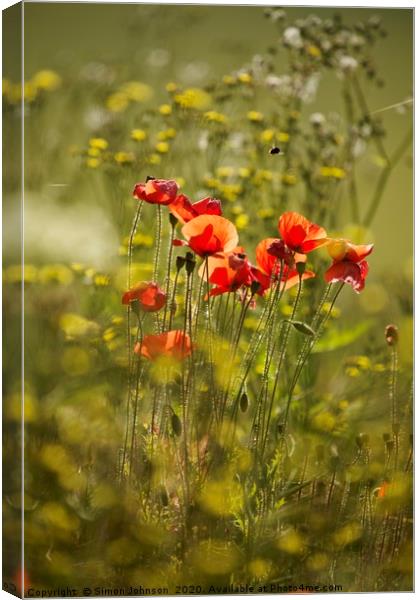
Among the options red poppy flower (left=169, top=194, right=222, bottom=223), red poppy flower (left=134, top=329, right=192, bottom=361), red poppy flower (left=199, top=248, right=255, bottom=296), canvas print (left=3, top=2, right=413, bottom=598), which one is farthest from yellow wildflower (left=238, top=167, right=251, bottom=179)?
red poppy flower (left=134, top=329, right=192, bottom=361)

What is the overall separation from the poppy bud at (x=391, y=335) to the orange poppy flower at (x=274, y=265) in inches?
10.8

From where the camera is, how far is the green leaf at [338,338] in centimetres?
315

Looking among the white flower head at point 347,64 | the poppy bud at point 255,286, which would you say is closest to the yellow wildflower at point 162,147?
the poppy bud at point 255,286

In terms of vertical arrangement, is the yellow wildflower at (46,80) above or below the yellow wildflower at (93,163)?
above

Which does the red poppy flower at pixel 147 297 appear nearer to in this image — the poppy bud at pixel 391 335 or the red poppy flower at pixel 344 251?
the red poppy flower at pixel 344 251

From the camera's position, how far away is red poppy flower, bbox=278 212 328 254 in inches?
122

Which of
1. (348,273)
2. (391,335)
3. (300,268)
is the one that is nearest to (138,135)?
(300,268)

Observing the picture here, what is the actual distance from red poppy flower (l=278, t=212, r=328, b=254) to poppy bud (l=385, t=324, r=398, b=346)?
12.2 inches

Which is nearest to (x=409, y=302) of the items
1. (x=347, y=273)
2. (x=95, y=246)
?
(x=347, y=273)

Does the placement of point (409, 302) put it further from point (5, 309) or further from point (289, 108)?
point (5, 309)

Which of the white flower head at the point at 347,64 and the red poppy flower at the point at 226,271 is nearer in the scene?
the red poppy flower at the point at 226,271

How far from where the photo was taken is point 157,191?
9.98 feet

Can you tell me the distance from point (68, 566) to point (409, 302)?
1197 millimetres

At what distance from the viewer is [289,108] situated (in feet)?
10.4
